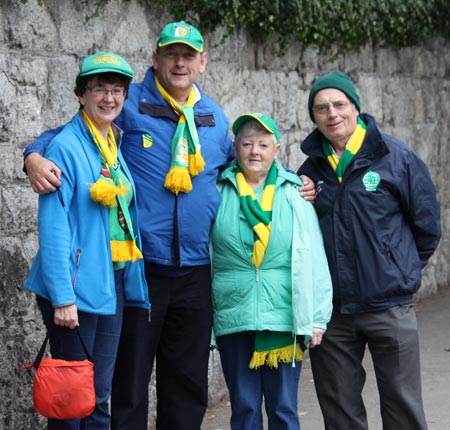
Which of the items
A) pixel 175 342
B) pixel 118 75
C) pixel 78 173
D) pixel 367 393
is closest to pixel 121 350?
pixel 175 342

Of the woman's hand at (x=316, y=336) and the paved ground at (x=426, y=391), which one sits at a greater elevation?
the woman's hand at (x=316, y=336)

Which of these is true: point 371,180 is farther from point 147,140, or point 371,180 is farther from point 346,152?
point 147,140

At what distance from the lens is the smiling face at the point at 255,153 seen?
458 cm

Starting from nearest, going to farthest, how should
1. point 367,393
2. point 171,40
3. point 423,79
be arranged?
1. point 171,40
2. point 367,393
3. point 423,79

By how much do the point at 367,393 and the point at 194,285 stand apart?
2.32m

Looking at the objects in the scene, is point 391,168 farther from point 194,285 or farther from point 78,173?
point 78,173

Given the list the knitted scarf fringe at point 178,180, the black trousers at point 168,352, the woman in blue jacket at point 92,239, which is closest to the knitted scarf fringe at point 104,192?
the woman in blue jacket at point 92,239

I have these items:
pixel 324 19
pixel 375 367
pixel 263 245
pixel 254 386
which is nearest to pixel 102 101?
pixel 263 245

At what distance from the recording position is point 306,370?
7219 mm

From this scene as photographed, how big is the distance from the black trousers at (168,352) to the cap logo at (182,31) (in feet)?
3.21

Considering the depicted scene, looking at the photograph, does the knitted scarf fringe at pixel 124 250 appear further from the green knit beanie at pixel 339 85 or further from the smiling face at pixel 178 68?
the green knit beanie at pixel 339 85

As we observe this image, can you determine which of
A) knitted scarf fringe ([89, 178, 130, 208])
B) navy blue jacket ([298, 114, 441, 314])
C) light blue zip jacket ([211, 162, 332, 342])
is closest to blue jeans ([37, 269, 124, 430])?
knitted scarf fringe ([89, 178, 130, 208])

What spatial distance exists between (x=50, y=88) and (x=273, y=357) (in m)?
1.66

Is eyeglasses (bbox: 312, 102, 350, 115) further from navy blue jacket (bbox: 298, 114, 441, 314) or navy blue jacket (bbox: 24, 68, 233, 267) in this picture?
navy blue jacket (bbox: 24, 68, 233, 267)
